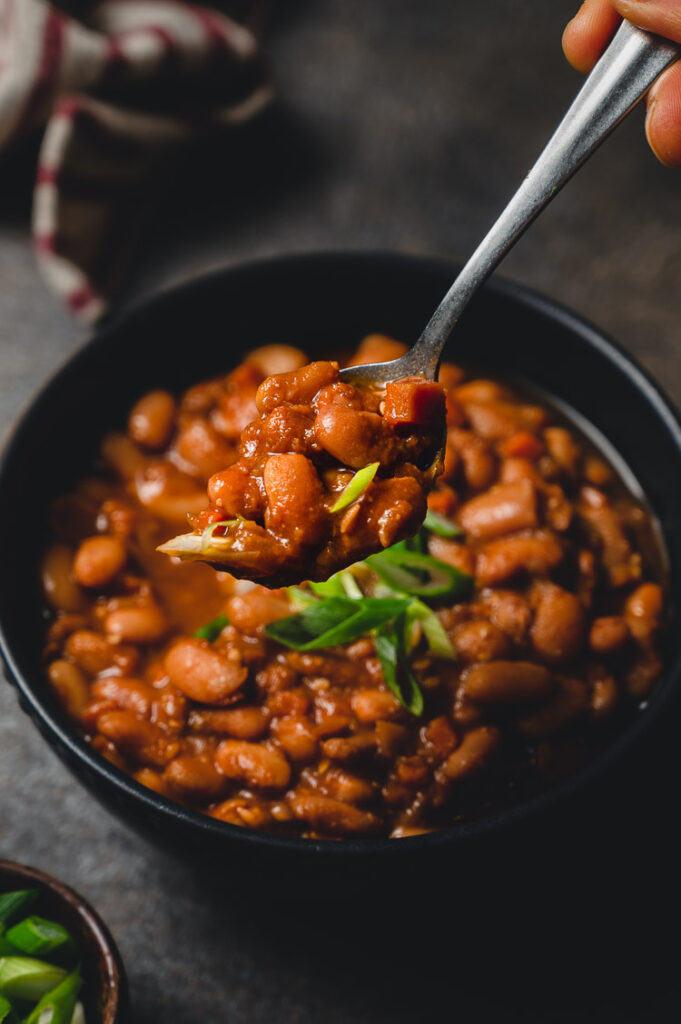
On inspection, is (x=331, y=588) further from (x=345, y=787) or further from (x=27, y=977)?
(x=27, y=977)

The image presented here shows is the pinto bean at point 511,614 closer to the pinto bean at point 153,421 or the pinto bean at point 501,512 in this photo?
the pinto bean at point 501,512

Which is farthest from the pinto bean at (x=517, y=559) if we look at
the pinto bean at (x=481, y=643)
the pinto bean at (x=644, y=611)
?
the pinto bean at (x=644, y=611)

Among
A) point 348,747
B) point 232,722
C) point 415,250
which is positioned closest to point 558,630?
point 348,747

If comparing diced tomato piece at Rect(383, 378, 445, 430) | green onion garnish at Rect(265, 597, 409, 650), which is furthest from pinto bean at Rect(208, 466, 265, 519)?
green onion garnish at Rect(265, 597, 409, 650)

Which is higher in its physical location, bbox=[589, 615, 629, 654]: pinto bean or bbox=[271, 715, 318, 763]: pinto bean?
bbox=[589, 615, 629, 654]: pinto bean

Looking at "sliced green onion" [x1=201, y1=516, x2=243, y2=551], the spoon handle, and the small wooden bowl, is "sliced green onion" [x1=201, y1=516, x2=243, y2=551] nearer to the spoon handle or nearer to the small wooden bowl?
the spoon handle

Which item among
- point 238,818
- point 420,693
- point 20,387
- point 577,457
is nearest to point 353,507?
point 420,693
